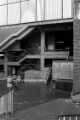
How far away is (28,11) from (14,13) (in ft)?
6.70

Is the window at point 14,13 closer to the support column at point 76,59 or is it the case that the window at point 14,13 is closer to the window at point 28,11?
the window at point 28,11

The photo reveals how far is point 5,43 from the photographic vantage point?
2922cm

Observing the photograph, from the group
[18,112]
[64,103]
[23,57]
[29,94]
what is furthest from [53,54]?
[18,112]

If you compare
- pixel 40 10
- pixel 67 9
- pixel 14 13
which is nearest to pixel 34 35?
pixel 14 13

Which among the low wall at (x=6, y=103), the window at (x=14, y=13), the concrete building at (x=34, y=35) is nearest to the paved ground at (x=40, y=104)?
the low wall at (x=6, y=103)

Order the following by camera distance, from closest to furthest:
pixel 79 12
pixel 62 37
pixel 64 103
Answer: pixel 64 103, pixel 79 12, pixel 62 37

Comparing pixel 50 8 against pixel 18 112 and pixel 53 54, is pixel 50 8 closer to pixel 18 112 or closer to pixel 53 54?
pixel 53 54

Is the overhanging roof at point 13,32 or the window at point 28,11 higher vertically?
the window at point 28,11

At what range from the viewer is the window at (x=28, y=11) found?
2776cm

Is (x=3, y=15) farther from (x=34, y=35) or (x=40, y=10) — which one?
(x=40, y=10)

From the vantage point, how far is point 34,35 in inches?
1188

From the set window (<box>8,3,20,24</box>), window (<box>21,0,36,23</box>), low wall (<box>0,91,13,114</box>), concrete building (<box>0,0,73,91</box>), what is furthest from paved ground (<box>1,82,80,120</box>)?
window (<box>8,3,20,24</box>)

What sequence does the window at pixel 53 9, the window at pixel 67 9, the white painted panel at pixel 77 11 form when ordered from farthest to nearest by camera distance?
the window at pixel 53 9 < the window at pixel 67 9 < the white painted panel at pixel 77 11

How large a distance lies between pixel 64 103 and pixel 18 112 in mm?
2879
